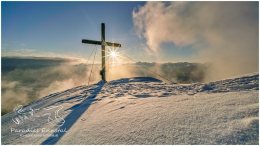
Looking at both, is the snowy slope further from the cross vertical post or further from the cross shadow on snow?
the cross vertical post

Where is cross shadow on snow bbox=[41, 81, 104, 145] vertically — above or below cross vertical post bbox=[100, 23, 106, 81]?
below

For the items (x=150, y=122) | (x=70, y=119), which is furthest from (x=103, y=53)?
(x=150, y=122)

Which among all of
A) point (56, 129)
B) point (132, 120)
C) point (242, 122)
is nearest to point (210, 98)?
point (242, 122)

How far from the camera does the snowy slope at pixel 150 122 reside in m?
3.41

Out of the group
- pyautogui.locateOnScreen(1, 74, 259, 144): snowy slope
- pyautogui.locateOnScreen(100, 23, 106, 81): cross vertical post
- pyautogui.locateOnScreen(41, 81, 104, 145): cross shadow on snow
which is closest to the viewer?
pyautogui.locateOnScreen(1, 74, 259, 144): snowy slope

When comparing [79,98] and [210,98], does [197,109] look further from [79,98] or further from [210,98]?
[79,98]

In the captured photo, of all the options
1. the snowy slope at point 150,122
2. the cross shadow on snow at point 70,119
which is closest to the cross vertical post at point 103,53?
the cross shadow on snow at point 70,119

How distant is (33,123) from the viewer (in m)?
5.20

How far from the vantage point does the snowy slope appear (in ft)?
11.2

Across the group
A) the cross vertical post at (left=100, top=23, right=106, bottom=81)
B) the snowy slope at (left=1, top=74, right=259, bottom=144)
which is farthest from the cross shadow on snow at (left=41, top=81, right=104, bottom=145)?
the cross vertical post at (left=100, top=23, right=106, bottom=81)

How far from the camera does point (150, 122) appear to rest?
4121mm

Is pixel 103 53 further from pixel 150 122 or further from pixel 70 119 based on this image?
pixel 150 122

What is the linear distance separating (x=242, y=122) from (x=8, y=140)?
4.34m

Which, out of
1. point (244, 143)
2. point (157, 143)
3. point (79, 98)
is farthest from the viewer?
point (79, 98)
